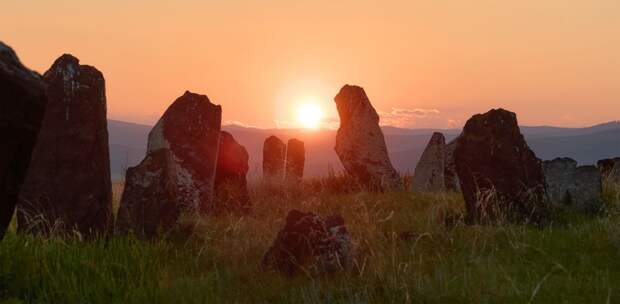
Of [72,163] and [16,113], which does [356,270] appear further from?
[72,163]

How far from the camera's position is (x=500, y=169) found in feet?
44.0

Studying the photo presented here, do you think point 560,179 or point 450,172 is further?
point 450,172

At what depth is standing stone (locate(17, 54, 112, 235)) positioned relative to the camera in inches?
487

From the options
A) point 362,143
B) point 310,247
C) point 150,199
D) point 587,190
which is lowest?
point 310,247

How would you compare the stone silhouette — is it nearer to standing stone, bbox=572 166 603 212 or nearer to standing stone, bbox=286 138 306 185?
standing stone, bbox=572 166 603 212

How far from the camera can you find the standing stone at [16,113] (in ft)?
21.8

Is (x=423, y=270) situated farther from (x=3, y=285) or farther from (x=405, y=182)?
(x=405, y=182)

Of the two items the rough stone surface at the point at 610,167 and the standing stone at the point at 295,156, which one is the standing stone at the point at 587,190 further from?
the standing stone at the point at 295,156

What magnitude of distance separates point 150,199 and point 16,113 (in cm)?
543

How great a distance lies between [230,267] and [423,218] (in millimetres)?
4721

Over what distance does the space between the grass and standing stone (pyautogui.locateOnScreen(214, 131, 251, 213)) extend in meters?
4.35

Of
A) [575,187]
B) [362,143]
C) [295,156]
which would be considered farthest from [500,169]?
[295,156]

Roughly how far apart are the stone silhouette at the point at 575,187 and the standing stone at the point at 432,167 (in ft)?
20.4

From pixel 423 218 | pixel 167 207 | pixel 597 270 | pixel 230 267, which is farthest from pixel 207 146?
pixel 597 270
